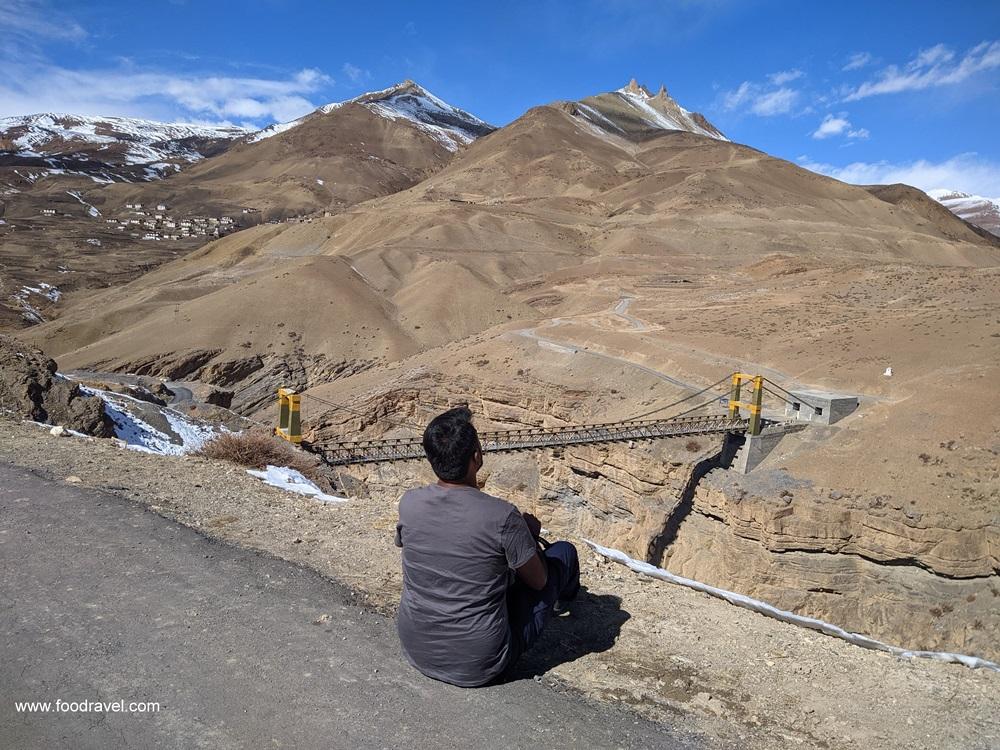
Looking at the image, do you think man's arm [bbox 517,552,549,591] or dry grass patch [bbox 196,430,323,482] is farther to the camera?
dry grass patch [bbox 196,430,323,482]

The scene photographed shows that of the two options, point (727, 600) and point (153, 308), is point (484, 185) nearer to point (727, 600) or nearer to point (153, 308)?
point (153, 308)

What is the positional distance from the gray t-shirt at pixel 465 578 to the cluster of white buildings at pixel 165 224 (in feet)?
331

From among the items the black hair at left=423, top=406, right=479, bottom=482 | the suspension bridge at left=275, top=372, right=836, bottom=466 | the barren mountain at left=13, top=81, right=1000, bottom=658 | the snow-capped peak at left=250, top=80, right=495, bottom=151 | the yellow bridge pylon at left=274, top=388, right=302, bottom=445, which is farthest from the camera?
the snow-capped peak at left=250, top=80, right=495, bottom=151

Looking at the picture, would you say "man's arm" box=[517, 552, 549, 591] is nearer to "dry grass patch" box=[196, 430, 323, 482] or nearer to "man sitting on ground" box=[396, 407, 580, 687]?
"man sitting on ground" box=[396, 407, 580, 687]

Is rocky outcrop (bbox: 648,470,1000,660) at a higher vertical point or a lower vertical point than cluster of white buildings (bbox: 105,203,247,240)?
lower

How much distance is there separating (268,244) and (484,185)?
35.4 metres

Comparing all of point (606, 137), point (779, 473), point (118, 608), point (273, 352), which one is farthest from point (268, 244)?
point (606, 137)

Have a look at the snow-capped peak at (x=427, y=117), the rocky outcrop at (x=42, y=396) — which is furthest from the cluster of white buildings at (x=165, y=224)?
the rocky outcrop at (x=42, y=396)

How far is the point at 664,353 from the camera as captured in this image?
27.1 m

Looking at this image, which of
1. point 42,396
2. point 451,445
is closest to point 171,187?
point 42,396

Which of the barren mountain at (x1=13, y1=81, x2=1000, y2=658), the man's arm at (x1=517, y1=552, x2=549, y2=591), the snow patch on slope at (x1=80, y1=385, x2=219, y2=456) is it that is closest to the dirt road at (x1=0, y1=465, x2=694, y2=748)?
the man's arm at (x1=517, y1=552, x2=549, y2=591)

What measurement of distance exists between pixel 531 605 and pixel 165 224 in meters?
113

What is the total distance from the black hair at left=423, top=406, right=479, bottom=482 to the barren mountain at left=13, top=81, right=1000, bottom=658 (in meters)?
5.42

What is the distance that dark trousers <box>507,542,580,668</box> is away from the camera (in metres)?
4.02
